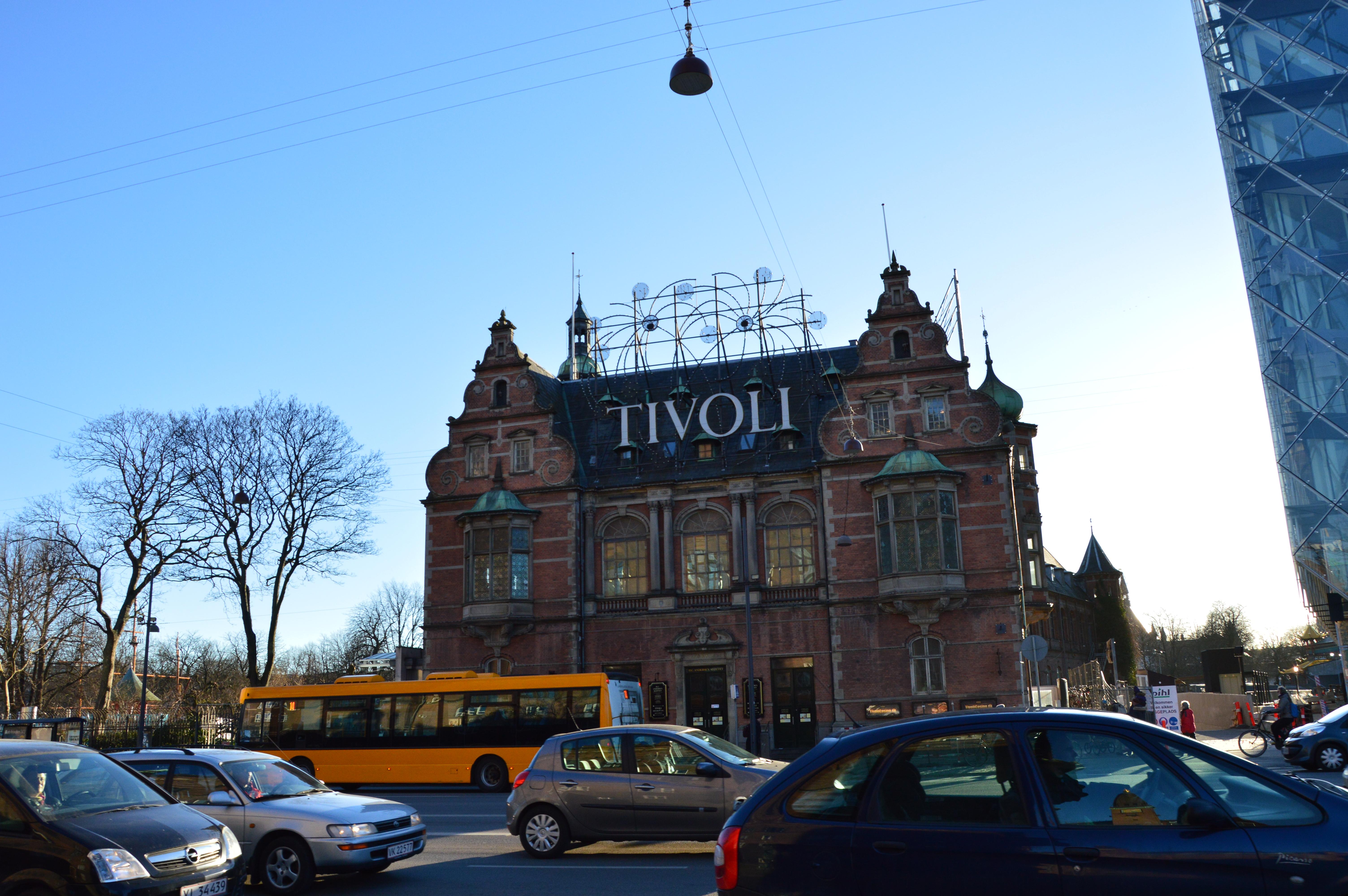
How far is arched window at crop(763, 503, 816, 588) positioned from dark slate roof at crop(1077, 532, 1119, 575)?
42701mm

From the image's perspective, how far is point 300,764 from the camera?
90.7 ft

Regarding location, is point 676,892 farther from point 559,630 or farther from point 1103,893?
point 559,630

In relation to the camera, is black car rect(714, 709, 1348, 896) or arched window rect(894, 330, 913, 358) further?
arched window rect(894, 330, 913, 358)

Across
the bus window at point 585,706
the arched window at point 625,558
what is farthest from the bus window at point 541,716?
the arched window at point 625,558

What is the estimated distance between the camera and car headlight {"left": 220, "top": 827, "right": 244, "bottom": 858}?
8828 millimetres

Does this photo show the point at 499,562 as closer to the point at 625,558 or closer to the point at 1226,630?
the point at 625,558

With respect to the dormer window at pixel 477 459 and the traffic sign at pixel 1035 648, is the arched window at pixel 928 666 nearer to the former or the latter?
the traffic sign at pixel 1035 648

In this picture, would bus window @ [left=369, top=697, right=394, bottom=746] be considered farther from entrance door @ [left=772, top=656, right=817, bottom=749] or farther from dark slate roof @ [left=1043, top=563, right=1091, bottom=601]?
dark slate roof @ [left=1043, top=563, right=1091, bottom=601]

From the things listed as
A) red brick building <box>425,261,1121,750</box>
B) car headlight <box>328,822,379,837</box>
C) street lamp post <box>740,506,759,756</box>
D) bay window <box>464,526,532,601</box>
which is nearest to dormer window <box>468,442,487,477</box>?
red brick building <box>425,261,1121,750</box>

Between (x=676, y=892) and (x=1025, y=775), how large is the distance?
5.48m

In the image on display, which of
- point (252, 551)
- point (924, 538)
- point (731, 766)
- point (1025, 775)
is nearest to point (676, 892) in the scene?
point (731, 766)

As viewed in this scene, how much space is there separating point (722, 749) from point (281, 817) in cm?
542

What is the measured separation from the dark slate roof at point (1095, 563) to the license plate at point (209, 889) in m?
70.2

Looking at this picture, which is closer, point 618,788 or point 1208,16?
point 618,788
